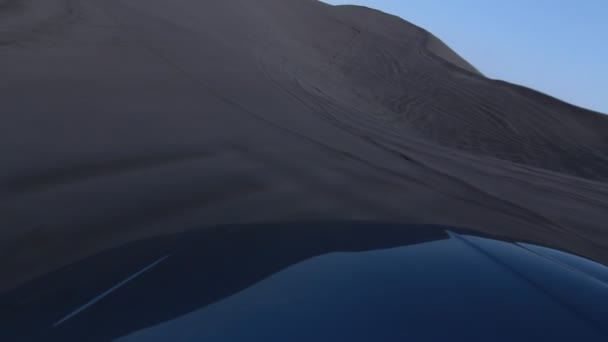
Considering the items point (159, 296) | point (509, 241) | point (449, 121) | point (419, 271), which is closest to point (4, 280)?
point (159, 296)

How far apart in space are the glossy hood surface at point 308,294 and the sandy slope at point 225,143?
1.58ft

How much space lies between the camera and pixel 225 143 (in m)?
4.62

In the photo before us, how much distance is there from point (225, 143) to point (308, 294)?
3.24 meters

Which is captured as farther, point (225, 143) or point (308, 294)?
point (225, 143)

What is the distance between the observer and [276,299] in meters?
1.44

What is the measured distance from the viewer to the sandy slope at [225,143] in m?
3.01

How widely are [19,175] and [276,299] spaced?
7.41ft

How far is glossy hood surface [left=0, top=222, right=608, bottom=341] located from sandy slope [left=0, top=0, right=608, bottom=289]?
48 cm

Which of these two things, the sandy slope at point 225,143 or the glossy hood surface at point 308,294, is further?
the sandy slope at point 225,143

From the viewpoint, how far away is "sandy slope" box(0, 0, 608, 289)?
9.88ft

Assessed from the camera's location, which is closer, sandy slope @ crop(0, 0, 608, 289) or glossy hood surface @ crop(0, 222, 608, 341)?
glossy hood surface @ crop(0, 222, 608, 341)

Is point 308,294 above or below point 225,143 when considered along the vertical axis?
above

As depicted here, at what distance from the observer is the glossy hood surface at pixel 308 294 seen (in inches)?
51.3

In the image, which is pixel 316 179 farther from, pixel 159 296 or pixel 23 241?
pixel 159 296
